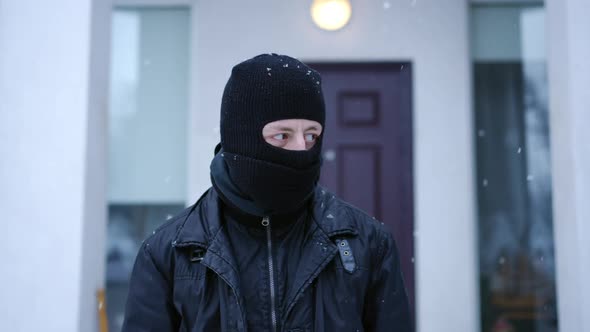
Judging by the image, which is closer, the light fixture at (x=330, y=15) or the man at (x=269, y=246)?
the man at (x=269, y=246)

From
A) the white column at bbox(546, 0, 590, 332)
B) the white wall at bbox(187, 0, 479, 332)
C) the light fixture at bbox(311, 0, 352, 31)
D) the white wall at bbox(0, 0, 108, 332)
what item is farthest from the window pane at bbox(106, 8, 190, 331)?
the white column at bbox(546, 0, 590, 332)

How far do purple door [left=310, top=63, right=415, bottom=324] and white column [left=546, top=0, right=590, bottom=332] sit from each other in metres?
1.66

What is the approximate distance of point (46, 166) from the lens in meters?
3.32

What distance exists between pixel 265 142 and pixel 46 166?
2056 mm

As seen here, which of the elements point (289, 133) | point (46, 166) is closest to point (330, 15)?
point (46, 166)

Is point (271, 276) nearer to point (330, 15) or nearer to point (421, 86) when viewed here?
point (421, 86)

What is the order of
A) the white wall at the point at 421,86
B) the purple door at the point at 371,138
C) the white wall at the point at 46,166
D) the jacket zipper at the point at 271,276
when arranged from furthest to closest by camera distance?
the purple door at the point at 371,138
the white wall at the point at 421,86
the white wall at the point at 46,166
the jacket zipper at the point at 271,276

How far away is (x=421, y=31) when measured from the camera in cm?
488

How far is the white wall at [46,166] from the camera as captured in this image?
3.25m

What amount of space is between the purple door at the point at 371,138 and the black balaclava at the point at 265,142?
3.06m

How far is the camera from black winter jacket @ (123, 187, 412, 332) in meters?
1.68

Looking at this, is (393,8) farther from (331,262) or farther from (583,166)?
(331,262)

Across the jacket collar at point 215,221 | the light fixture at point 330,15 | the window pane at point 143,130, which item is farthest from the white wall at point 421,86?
the jacket collar at point 215,221

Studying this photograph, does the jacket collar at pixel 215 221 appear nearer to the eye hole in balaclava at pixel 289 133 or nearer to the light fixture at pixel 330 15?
the eye hole in balaclava at pixel 289 133
